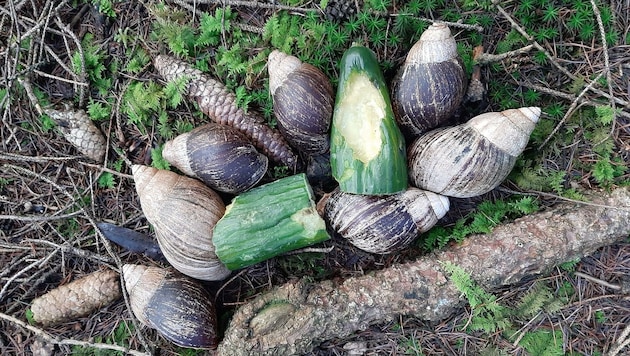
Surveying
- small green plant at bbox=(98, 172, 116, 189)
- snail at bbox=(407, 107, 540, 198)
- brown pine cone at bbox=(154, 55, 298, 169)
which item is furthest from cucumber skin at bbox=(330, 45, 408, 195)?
small green plant at bbox=(98, 172, 116, 189)

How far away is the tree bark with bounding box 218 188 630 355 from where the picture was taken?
11.3 feet

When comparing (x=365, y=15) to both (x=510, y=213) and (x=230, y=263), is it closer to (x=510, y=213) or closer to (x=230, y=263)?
(x=510, y=213)

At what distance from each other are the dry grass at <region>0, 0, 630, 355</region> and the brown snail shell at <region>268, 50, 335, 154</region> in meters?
0.63

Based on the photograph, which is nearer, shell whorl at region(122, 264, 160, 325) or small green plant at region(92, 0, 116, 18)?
shell whorl at region(122, 264, 160, 325)

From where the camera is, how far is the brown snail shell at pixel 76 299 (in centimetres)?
389

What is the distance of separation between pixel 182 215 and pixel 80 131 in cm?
125

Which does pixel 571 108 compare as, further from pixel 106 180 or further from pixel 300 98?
pixel 106 180

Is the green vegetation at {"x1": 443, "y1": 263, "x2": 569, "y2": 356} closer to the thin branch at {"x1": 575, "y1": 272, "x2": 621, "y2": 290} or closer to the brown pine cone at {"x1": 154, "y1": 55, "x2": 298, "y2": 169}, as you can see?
the thin branch at {"x1": 575, "y1": 272, "x2": 621, "y2": 290}

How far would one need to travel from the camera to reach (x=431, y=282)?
3.49 m

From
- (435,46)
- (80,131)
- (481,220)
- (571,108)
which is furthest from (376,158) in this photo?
(80,131)

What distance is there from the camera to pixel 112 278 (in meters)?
3.94

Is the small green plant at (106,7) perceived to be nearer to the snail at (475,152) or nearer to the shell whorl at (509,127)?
the snail at (475,152)

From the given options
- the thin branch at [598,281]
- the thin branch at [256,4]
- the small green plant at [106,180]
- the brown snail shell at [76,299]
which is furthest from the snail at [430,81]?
the brown snail shell at [76,299]

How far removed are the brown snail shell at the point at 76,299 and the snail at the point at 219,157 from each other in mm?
1153
